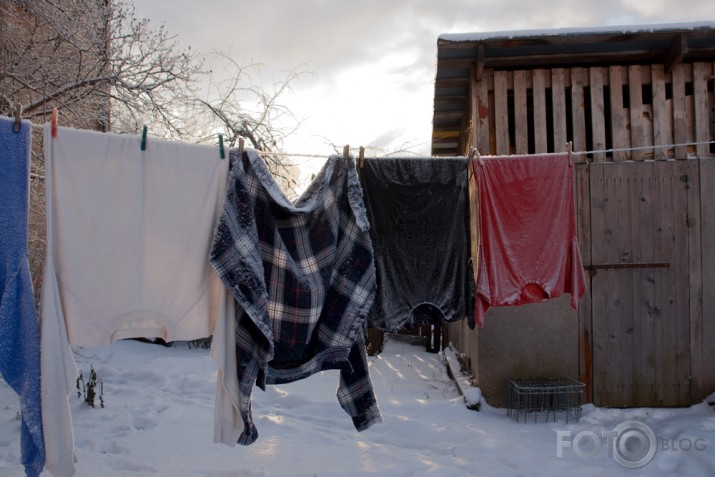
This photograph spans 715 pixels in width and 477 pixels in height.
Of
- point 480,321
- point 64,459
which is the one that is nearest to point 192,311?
point 64,459

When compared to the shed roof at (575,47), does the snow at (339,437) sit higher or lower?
lower

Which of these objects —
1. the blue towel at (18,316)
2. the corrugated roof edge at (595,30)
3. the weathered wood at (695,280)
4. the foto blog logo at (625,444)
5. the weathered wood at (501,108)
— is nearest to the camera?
the blue towel at (18,316)

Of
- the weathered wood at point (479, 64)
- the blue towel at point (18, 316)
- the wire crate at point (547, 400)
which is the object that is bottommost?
the wire crate at point (547, 400)

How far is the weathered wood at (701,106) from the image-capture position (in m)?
5.50

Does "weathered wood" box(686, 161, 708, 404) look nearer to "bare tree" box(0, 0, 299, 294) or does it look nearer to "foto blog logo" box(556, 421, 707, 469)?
"foto blog logo" box(556, 421, 707, 469)

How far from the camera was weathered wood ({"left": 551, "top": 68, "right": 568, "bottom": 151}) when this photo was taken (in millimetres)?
5551

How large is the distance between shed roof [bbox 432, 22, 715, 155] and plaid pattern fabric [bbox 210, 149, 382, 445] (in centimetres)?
300

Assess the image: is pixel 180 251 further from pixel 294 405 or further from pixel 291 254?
pixel 294 405

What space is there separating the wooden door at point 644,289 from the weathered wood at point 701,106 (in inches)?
10.7

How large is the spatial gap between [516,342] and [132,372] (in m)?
4.80

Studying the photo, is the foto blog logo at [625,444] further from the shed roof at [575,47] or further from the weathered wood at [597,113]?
the shed roof at [575,47]

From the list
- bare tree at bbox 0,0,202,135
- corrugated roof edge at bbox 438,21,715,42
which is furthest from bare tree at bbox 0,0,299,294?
corrugated roof edge at bbox 438,21,715,42

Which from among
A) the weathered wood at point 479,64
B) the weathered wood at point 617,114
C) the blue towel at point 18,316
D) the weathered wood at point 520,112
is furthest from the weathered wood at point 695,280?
the blue towel at point 18,316

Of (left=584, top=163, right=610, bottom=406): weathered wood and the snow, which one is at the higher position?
(left=584, top=163, right=610, bottom=406): weathered wood
